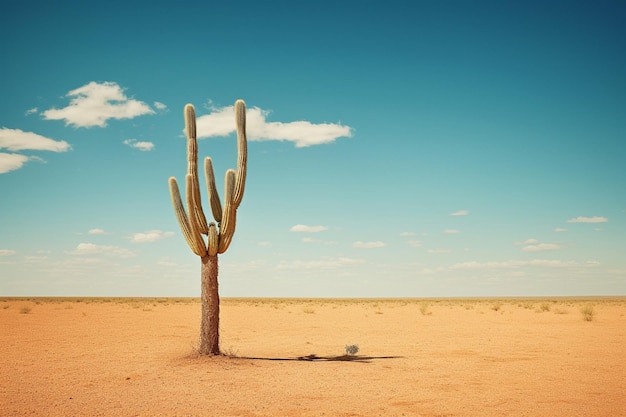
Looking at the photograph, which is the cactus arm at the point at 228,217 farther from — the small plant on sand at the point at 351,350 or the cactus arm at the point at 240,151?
the small plant on sand at the point at 351,350

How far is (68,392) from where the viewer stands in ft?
32.9

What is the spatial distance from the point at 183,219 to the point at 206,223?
2.06 feet

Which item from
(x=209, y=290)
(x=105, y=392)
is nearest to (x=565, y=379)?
(x=209, y=290)

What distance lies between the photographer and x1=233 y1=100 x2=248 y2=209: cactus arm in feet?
44.8

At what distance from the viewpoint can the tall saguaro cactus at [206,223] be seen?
43.6 ft

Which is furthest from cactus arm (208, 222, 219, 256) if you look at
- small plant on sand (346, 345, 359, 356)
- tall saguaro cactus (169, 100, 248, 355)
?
small plant on sand (346, 345, 359, 356)

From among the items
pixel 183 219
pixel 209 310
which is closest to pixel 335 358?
pixel 209 310

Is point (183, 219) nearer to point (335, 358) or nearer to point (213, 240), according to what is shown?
point (213, 240)

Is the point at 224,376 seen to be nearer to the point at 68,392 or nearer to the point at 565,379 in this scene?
the point at 68,392

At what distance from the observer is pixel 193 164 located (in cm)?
1356

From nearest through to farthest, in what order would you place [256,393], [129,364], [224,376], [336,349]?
[256,393]
[224,376]
[129,364]
[336,349]

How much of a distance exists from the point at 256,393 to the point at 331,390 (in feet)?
5.11

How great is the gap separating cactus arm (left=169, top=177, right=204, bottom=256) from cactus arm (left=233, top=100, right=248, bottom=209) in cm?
143

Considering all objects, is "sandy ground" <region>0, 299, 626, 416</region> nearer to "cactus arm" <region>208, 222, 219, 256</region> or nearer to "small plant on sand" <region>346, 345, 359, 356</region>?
"small plant on sand" <region>346, 345, 359, 356</region>
